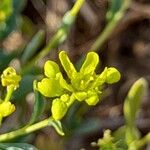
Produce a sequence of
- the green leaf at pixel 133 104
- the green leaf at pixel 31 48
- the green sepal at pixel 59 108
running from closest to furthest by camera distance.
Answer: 1. the green sepal at pixel 59 108
2. the green leaf at pixel 133 104
3. the green leaf at pixel 31 48

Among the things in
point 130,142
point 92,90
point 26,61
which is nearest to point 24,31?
point 26,61

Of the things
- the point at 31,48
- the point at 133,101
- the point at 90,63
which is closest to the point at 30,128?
the point at 90,63

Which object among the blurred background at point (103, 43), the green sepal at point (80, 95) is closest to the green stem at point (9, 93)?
the green sepal at point (80, 95)

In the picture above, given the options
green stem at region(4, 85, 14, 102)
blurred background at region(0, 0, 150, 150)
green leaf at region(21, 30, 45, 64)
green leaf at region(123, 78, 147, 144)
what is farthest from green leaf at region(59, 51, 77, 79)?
blurred background at region(0, 0, 150, 150)

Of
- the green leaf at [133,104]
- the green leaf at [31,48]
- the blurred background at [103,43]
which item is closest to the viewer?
the green leaf at [133,104]

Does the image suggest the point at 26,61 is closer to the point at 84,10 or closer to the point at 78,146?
the point at 78,146

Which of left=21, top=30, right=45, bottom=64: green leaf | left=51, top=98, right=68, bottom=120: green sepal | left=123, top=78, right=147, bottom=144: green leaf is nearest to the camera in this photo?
left=51, top=98, right=68, bottom=120: green sepal

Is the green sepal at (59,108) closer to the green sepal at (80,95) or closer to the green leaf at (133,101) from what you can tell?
the green sepal at (80,95)

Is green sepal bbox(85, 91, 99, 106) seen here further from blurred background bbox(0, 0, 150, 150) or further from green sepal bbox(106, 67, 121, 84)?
blurred background bbox(0, 0, 150, 150)
